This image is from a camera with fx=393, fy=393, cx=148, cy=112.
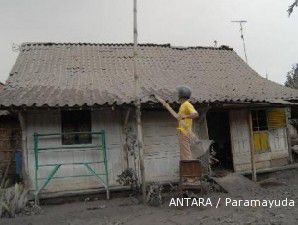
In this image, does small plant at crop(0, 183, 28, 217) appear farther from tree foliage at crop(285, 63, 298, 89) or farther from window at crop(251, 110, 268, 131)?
tree foliage at crop(285, 63, 298, 89)

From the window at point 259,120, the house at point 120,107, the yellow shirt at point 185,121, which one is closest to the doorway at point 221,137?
the house at point 120,107

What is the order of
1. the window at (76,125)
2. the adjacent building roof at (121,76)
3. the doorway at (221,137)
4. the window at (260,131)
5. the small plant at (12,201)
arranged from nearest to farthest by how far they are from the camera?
the small plant at (12,201) < the adjacent building roof at (121,76) < the window at (76,125) < the window at (260,131) < the doorway at (221,137)

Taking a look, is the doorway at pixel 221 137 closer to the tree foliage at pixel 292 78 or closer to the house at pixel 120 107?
the house at pixel 120 107

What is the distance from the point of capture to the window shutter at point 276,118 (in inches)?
509

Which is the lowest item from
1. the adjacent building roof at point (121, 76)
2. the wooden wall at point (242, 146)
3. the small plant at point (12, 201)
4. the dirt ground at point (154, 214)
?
the dirt ground at point (154, 214)

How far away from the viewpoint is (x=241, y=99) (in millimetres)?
10883

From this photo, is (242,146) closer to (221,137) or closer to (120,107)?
(221,137)

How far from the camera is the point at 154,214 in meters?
7.84

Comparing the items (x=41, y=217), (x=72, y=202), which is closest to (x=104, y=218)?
(x=41, y=217)

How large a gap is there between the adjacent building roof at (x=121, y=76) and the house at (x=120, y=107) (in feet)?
0.09

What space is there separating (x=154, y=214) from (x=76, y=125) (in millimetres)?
3585

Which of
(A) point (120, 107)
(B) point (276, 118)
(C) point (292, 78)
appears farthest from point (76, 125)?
(C) point (292, 78)

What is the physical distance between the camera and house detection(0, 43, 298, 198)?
9.79 meters

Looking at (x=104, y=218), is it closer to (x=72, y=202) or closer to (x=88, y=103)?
(x=72, y=202)
